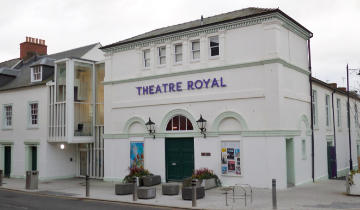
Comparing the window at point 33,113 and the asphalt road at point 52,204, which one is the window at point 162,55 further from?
the window at point 33,113

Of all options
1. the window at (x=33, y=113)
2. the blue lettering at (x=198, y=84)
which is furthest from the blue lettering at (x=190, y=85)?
the window at (x=33, y=113)

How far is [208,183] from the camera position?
17625 millimetres

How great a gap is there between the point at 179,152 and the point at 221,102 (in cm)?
375

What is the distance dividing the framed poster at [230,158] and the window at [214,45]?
4.72 m

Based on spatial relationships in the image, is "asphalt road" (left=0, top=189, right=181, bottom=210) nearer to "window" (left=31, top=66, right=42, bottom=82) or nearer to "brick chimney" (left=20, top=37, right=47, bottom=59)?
"window" (left=31, top=66, right=42, bottom=82)

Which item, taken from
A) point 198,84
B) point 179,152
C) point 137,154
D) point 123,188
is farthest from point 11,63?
point 123,188

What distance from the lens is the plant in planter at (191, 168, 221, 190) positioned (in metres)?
17.5

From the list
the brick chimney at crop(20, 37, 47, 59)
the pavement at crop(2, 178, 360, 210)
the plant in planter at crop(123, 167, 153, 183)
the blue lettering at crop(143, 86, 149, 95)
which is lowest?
the pavement at crop(2, 178, 360, 210)

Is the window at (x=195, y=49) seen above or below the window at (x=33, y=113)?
above

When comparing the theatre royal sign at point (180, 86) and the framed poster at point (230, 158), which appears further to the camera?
the theatre royal sign at point (180, 86)

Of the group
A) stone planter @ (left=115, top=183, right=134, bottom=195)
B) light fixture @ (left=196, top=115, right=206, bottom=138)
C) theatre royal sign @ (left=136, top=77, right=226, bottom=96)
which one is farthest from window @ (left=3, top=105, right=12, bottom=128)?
light fixture @ (left=196, top=115, right=206, bottom=138)

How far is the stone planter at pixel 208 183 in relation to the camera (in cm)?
1734

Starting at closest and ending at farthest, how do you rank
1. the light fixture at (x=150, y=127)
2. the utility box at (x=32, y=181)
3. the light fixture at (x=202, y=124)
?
the light fixture at (x=202, y=124) → the utility box at (x=32, y=181) → the light fixture at (x=150, y=127)

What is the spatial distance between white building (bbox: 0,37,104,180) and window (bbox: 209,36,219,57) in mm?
8731
